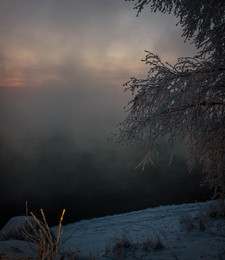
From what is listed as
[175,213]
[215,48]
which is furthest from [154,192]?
[215,48]

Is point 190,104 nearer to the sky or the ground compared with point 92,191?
nearer to the sky

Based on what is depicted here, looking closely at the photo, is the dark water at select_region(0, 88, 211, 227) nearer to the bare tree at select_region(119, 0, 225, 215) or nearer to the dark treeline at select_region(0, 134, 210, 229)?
the dark treeline at select_region(0, 134, 210, 229)

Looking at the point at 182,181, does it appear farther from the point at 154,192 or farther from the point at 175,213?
the point at 175,213

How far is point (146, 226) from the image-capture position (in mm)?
6887

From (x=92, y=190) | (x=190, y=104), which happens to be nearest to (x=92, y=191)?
(x=92, y=190)

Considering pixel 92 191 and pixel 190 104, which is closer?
pixel 190 104

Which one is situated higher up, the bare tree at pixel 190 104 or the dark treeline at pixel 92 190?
the bare tree at pixel 190 104

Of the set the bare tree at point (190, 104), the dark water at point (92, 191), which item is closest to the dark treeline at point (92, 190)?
the dark water at point (92, 191)

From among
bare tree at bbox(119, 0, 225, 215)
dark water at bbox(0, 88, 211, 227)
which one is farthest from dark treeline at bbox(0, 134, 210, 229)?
bare tree at bbox(119, 0, 225, 215)

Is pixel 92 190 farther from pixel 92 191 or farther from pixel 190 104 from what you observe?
pixel 190 104

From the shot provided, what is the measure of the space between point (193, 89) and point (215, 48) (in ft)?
8.75

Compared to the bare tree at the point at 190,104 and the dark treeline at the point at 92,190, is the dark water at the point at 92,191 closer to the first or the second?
the dark treeline at the point at 92,190

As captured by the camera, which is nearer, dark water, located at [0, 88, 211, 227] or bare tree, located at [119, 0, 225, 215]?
bare tree, located at [119, 0, 225, 215]

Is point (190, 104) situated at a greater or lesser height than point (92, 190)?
greater
